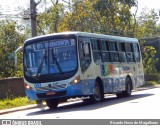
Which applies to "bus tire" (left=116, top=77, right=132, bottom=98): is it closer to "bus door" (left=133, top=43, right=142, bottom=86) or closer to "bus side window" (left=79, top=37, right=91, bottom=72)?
"bus door" (left=133, top=43, right=142, bottom=86)

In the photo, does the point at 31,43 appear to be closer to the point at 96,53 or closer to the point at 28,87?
the point at 28,87

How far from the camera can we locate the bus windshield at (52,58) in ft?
52.8

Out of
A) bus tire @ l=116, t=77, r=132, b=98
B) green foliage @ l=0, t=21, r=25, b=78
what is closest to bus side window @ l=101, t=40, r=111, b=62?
bus tire @ l=116, t=77, r=132, b=98

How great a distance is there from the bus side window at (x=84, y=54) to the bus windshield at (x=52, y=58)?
37 centimetres

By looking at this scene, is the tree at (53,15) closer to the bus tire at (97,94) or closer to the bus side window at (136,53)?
the bus side window at (136,53)

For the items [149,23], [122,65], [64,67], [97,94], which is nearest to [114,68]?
[122,65]

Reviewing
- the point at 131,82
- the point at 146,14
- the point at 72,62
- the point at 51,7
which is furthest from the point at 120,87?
the point at 146,14

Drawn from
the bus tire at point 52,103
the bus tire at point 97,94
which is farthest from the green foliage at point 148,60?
the bus tire at point 52,103

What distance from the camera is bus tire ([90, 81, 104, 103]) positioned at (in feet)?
57.6

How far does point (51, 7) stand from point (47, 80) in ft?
77.9

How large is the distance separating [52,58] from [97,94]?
2.85m

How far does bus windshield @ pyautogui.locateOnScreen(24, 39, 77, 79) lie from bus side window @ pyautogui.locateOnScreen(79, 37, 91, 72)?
37 centimetres

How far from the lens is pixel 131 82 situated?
2234cm

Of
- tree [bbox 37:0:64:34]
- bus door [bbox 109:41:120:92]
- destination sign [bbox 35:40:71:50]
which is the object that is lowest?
bus door [bbox 109:41:120:92]
